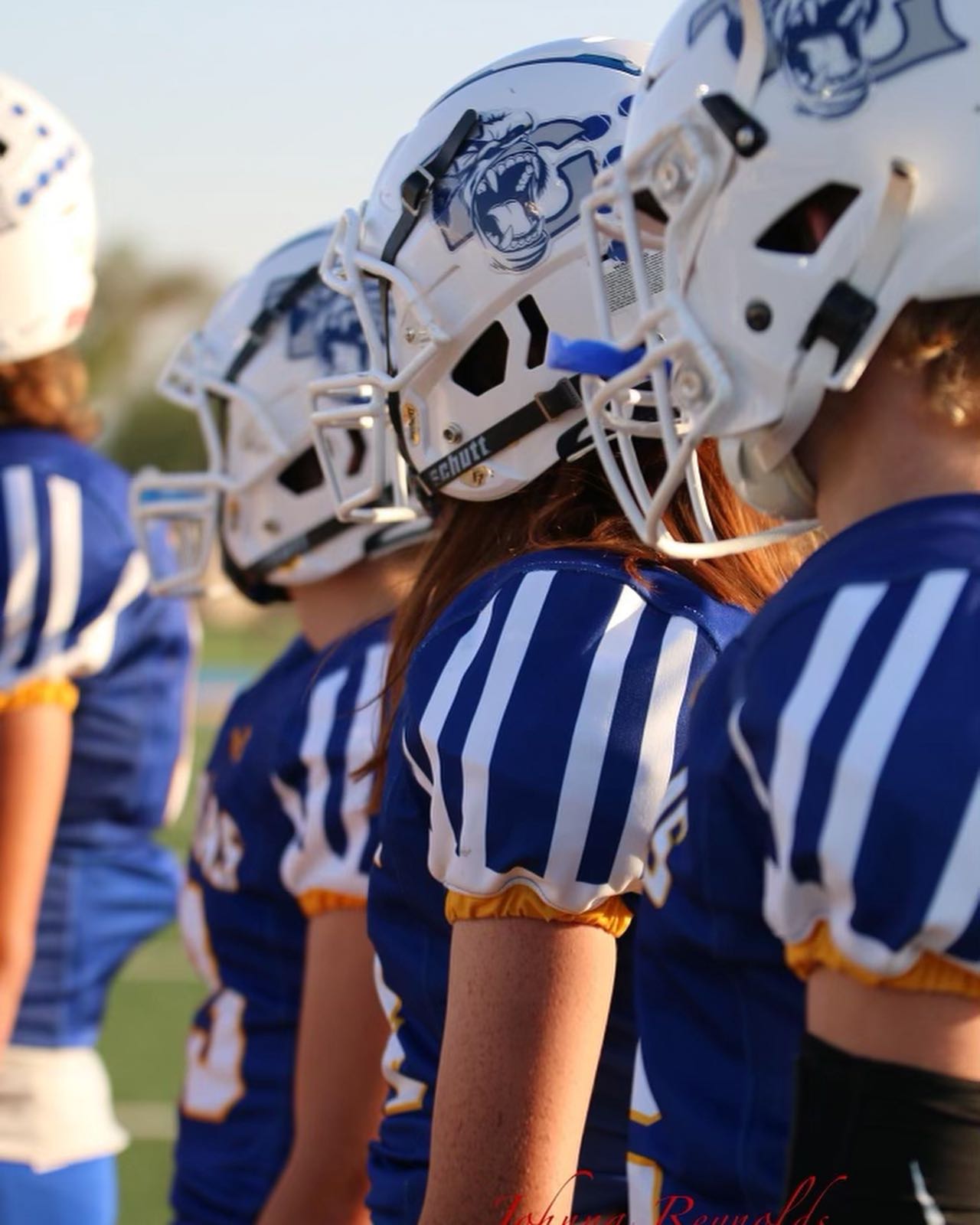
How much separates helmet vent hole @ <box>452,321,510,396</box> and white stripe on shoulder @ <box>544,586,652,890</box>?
1.62 feet

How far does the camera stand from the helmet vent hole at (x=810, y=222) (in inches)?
60.1

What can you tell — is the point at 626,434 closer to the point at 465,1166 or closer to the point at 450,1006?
the point at 450,1006

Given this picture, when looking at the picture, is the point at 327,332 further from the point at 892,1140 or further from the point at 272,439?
the point at 892,1140

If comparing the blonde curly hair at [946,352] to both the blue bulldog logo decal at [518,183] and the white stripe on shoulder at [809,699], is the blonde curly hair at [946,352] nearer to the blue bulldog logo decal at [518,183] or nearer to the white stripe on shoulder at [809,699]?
the white stripe on shoulder at [809,699]

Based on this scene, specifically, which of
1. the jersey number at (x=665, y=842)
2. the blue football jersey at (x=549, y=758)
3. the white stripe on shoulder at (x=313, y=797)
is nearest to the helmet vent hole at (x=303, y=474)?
the white stripe on shoulder at (x=313, y=797)

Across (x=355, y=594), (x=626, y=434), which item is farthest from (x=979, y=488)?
(x=355, y=594)

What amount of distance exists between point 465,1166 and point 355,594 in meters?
1.48

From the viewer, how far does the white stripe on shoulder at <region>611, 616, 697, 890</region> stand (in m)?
1.76

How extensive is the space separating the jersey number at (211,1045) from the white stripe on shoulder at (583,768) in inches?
52.4

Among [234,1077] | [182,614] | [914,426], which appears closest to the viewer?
[914,426]

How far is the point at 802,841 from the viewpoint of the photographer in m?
1.32

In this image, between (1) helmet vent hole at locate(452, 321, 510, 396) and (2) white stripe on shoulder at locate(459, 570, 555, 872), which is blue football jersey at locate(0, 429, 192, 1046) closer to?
(1) helmet vent hole at locate(452, 321, 510, 396)

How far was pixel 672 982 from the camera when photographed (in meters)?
1.56

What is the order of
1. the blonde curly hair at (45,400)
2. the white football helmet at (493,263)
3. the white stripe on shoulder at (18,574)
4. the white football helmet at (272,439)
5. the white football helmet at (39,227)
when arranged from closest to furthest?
the white football helmet at (493,263) < the white football helmet at (272,439) < the white stripe on shoulder at (18,574) < the blonde curly hair at (45,400) < the white football helmet at (39,227)
